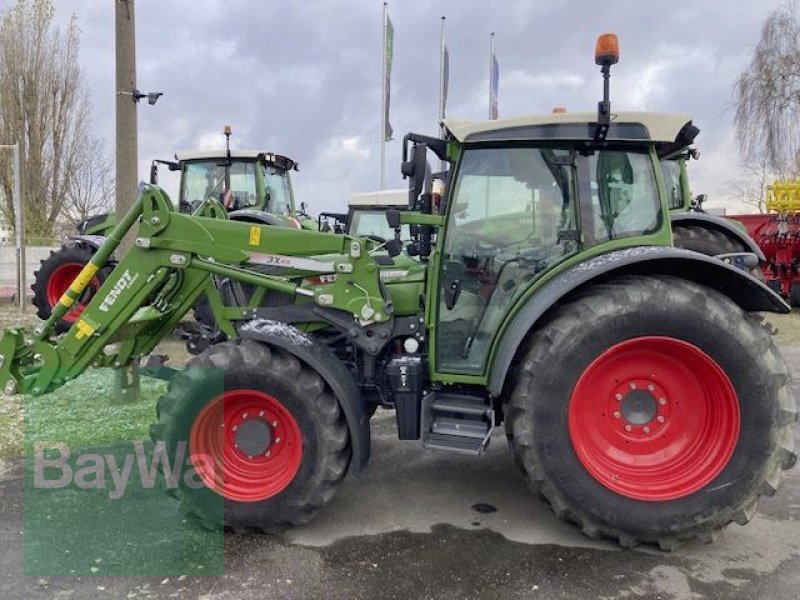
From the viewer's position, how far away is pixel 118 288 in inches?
147

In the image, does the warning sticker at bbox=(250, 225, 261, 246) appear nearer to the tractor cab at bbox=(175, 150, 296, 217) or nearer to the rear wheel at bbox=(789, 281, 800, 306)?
the tractor cab at bbox=(175, 150, 296, 217)

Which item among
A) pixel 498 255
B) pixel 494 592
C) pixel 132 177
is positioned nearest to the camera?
pixel 494 592

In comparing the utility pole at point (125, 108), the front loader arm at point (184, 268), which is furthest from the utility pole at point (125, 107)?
the front loader arm at point (184, 268)

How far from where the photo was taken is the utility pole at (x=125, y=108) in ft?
20.0

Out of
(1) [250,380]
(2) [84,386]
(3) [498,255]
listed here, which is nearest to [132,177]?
(2) [84,386]

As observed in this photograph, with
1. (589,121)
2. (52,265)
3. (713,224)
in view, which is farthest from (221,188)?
(589,121)

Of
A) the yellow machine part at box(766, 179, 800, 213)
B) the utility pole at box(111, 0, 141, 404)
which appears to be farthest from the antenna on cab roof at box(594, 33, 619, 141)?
the yellow machine part at box(766, 179, 800, 213)

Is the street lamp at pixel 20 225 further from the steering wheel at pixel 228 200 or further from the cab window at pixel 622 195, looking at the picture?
the cab window at pixel 622 195

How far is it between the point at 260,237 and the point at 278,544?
1.63 metres

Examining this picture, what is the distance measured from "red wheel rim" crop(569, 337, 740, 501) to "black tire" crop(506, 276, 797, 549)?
0.06 m

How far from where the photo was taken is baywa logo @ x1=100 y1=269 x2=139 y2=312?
→ 371cm

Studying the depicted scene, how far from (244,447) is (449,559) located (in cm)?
121

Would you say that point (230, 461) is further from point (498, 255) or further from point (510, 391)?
point (498, 255)

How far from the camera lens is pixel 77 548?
3.31 metres
